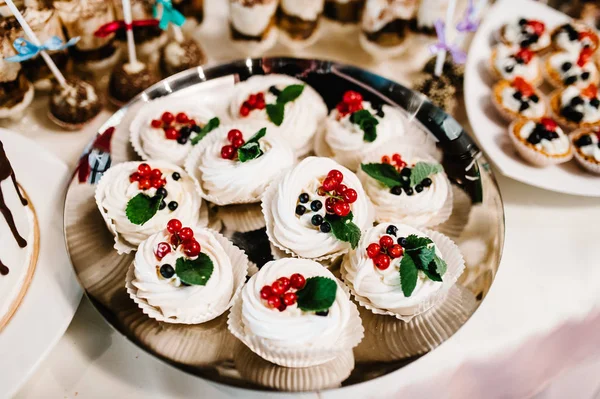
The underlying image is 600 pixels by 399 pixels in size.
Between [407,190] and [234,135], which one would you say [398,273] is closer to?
[407,190]

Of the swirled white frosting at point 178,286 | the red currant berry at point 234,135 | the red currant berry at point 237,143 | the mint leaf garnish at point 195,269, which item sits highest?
the red currant berry at point 234,135

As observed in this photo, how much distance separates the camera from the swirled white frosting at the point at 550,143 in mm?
1834

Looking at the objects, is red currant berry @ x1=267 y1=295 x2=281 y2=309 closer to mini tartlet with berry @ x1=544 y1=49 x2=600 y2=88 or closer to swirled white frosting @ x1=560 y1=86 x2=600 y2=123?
swirled white frosting @ x1=560 y1=86 x2=600 y2=123

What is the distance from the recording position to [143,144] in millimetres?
1762

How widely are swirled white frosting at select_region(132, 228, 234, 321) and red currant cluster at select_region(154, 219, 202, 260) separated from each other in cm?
1

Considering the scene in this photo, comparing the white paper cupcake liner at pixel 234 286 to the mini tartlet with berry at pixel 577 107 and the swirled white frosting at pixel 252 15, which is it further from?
the mini tartlet with berry at pixel 577 107

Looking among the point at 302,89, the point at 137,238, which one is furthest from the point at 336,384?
the point at 302,89

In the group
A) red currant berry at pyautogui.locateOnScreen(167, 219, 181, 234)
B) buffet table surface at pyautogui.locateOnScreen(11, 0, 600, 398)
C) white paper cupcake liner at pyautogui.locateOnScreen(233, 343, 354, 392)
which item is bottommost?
buffet table surface at pyautogui.locateOnScreen(11, 0, 600, 398)

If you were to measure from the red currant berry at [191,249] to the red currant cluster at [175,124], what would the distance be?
20.0 inches

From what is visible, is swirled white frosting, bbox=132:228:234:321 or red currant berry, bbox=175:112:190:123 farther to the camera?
red currant berry, bbox=175:112:190:123

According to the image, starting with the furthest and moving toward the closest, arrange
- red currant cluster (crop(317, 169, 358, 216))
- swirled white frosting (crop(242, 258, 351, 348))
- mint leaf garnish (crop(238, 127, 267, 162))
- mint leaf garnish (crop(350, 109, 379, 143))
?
mint leaf garnish (crop(350, 109, 379, 143))
mint leaf garnish (crop(238, 127, 267, 162))
red currant cluster (crop(317, 169, 358, 216))
swirled white frosting (crop(242, 258, 351, 348))

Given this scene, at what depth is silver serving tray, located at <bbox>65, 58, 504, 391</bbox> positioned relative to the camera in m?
1.34

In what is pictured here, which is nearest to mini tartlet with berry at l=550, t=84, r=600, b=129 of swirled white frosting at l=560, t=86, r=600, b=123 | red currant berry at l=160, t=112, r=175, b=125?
swirled white frosting at l=560, t=86, r=600, b=123

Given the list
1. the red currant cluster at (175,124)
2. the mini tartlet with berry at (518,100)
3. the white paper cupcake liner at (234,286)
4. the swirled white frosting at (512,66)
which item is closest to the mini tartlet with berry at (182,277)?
the white paper cupcake liner at (234,286)
